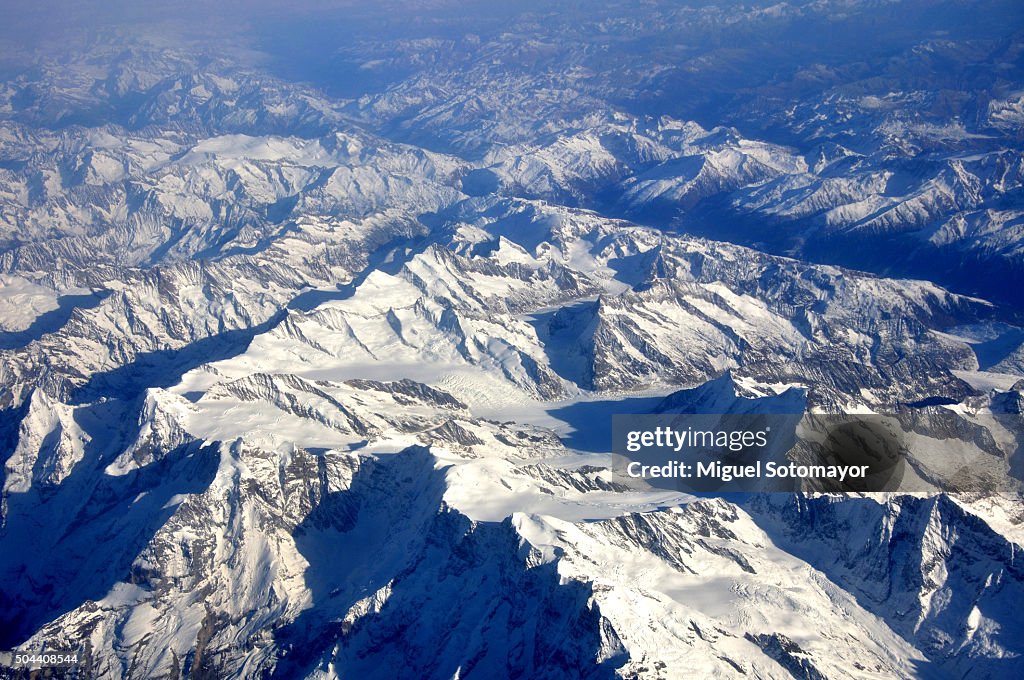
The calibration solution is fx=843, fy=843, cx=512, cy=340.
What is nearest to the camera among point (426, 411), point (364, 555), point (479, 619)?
point (479, 619)

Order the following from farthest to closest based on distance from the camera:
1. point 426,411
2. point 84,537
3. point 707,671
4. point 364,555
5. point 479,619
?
point 426,411 → point 84,537 → point 364,555 → point 479,619 → point 707,671

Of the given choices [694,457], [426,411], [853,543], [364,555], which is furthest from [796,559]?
[426,411]

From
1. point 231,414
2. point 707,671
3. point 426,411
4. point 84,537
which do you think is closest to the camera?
point 707,671

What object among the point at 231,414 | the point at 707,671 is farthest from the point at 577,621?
the point at 231,414

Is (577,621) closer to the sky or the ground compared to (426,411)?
closer to the sky

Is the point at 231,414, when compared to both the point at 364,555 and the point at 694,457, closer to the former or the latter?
the point at 364,555

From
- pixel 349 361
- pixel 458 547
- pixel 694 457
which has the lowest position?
pixel 349 361

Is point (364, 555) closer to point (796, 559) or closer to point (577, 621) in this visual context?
point (577, 621)

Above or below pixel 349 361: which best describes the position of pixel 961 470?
above

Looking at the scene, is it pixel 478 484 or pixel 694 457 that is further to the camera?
pixel 694 457
